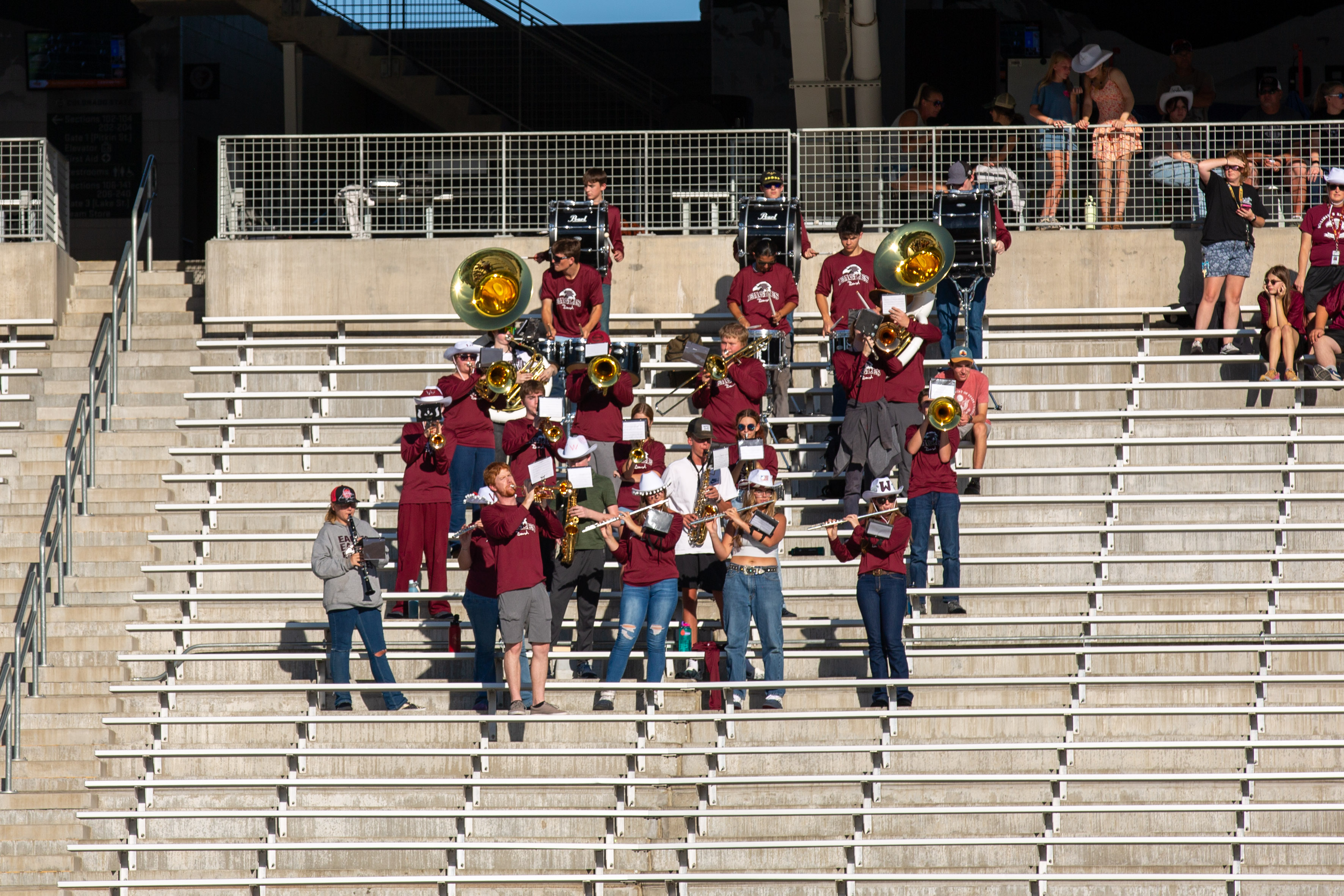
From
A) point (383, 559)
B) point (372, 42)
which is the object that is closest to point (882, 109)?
point (372, 42)

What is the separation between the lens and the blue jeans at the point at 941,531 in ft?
35.2

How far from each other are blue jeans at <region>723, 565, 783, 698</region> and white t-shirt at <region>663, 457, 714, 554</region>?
26 cm

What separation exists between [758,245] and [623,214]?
186 cm

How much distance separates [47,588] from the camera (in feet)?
38.0

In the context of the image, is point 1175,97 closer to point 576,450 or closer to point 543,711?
point 576,450

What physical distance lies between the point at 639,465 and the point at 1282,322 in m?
4.78

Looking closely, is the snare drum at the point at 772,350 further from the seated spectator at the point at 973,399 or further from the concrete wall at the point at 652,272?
the concrete wall at the point at 652,272

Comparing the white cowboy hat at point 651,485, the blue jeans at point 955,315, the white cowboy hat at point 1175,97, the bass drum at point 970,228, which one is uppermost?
the white cowboy hat at point 1175,97

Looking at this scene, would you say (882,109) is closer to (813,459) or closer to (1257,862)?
(813,459)

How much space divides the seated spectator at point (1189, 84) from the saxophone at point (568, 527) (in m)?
7.09

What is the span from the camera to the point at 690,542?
10.3 metres

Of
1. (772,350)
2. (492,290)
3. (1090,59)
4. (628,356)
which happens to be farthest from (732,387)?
(1090,59)

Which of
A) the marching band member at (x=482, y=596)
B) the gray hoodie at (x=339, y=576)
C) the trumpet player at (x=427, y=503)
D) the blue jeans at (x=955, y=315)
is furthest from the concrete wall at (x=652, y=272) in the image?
the marching band member at (x=482, y=596)

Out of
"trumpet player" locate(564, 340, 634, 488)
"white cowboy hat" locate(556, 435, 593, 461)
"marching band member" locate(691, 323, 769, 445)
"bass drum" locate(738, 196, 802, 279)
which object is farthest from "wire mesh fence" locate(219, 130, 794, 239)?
"white cowboy hat" locate(556, 435, 593, 461)
